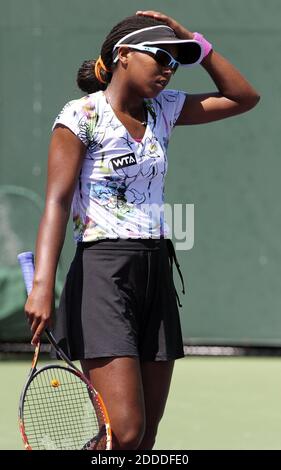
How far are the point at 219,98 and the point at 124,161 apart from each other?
0.54 metres

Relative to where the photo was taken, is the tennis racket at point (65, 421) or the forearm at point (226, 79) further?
the forearm at point (226, 79)

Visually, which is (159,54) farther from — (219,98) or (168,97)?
→ (219,98)

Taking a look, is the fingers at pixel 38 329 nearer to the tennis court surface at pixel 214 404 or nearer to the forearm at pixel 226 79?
the forearm at pixel 226 79

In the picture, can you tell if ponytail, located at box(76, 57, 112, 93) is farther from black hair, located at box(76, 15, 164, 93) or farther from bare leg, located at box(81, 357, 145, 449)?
bare leg, located at box(81, 357, 145, 449)

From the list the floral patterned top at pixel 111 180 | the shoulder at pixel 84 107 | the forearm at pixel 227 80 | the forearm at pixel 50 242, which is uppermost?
the forearm at pixel 227 80

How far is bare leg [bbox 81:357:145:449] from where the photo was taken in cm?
374

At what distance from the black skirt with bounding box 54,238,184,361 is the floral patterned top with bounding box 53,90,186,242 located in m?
0.05

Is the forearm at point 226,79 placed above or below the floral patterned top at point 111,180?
above

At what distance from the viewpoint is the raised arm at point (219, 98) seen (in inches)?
163

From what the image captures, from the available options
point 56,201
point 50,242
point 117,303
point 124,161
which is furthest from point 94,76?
point 117,303

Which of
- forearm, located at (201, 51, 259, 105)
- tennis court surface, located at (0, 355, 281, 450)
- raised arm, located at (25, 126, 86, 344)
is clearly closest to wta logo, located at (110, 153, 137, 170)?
raised arm, located at (25, 126, 86, 344)

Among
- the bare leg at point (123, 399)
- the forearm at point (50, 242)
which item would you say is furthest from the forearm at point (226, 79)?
the bare leg at point (123, 399)

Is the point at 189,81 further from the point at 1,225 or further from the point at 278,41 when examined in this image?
the point at 1,225
